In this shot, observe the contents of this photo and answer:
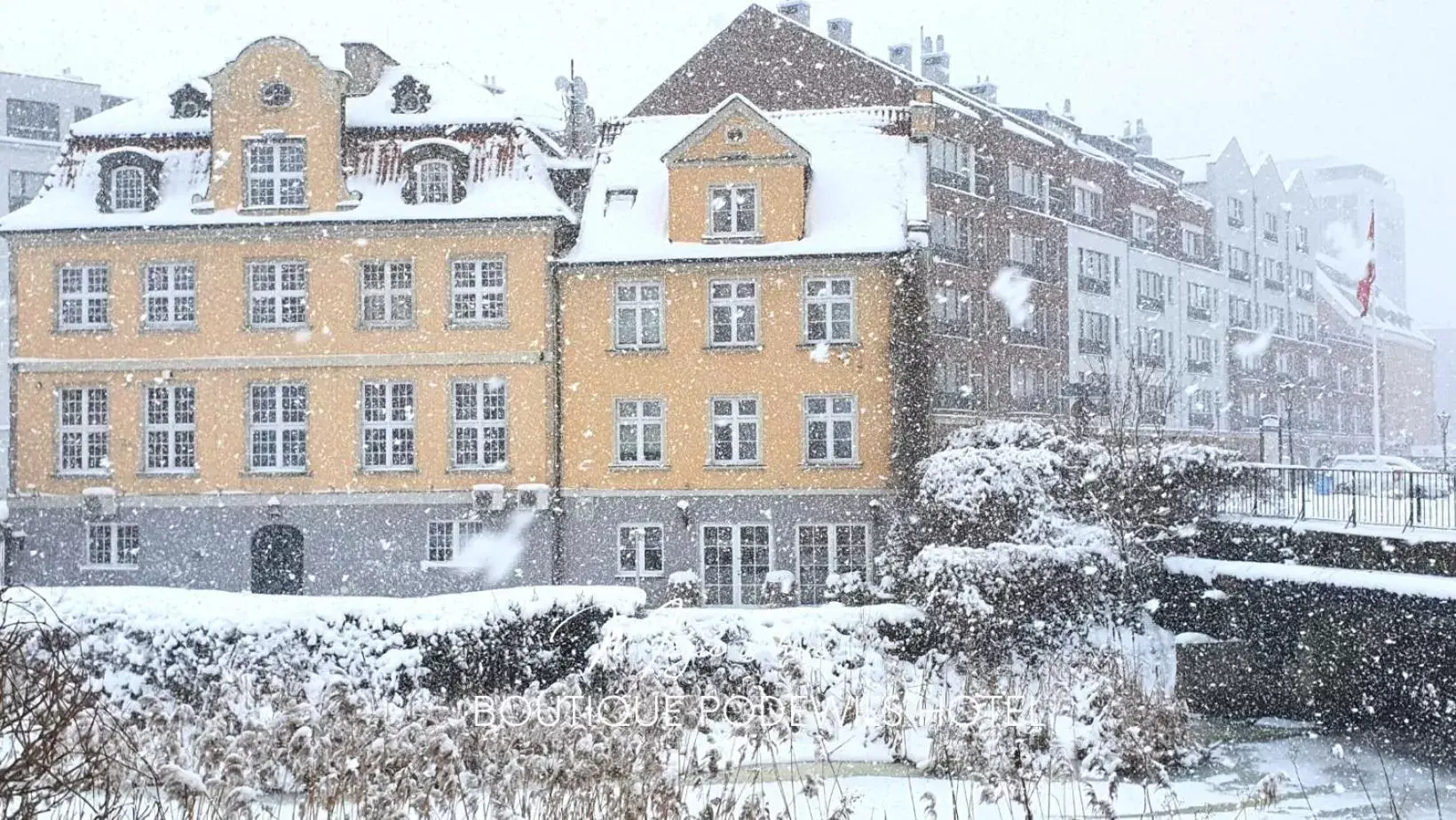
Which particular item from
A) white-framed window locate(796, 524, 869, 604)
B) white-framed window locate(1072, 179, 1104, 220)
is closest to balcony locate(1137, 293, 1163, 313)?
white-framed window locate(1072, 179, 1104, 220)

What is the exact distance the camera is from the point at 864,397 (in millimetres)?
30938

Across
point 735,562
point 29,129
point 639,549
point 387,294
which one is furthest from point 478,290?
point 29,129

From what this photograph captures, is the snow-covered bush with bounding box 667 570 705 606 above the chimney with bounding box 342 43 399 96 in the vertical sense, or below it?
below

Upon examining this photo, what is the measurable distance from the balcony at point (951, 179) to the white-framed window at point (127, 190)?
19568mm

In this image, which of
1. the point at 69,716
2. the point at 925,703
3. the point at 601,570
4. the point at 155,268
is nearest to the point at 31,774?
the point at 69,716

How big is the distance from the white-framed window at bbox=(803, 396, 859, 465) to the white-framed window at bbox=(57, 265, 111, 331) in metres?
16.1

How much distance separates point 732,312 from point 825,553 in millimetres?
5648

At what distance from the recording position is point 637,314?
31594 mm

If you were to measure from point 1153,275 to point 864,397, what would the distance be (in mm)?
27357

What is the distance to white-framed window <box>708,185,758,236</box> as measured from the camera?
31.2 meters

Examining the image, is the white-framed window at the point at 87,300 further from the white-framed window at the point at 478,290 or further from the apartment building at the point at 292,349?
the white-framed window at the point at 478,290

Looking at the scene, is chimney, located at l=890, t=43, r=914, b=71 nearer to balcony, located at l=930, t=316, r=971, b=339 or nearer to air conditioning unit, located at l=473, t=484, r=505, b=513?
balcony, located at l=930, t=316, r=971, b=339

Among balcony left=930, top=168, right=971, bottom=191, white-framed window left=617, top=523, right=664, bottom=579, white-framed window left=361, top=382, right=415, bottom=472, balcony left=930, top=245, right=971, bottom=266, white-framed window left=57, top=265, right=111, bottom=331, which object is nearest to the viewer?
white-framed window left=617, top=523, right=664, bottom=579

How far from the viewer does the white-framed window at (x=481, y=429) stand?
31.4 metres
